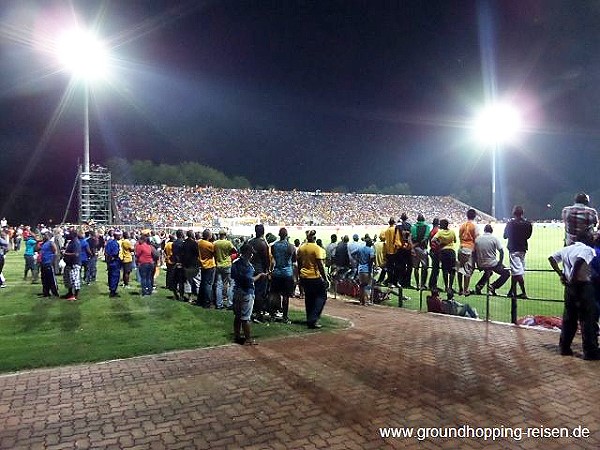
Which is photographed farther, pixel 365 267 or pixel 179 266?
pixel 179 266

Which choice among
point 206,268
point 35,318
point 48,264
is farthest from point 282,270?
point 48,264

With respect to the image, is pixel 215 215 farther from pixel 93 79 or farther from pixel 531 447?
pixel 531 447

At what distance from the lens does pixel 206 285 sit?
10.8 meters

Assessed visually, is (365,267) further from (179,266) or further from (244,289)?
(244,289)

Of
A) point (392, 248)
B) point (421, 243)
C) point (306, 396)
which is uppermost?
point (421, 243)

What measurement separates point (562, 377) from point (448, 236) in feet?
15.3

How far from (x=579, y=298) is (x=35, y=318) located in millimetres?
9742

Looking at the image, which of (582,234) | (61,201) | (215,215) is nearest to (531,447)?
(582,234)

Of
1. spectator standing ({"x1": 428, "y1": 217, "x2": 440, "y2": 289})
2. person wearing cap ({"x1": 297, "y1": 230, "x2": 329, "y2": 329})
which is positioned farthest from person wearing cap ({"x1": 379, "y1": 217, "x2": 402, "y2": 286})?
person wearing cap ({"x1": 297, "y1": 230, "x2": 329, "y2": 329})

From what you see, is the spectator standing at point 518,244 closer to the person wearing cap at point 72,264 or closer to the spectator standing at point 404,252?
the spectator standing at point 404,252

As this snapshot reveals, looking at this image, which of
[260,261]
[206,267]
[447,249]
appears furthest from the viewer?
[206,267]

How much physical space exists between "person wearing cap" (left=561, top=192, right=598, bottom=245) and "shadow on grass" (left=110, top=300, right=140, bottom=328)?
7.67 metres

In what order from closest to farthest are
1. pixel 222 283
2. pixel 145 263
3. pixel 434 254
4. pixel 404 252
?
pixel 434 254 < pixel 222 283 < pixel 404 252 < pixel 145 263

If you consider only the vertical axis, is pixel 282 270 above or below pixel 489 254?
below
